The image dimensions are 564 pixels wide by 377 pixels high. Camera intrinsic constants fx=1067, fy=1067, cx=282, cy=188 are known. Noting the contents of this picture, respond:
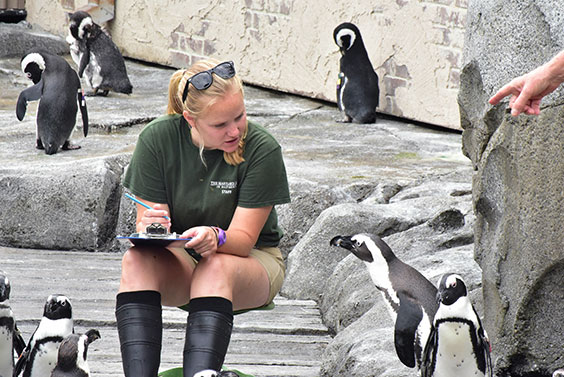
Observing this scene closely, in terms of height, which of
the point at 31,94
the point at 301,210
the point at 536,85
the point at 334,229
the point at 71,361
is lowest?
the point at 31,94

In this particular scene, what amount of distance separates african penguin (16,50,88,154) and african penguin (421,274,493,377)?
157 inches

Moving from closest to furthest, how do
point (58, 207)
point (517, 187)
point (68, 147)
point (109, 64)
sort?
point (517, 187) < point (58, 207) < point (68, 147) < point (109, 64)

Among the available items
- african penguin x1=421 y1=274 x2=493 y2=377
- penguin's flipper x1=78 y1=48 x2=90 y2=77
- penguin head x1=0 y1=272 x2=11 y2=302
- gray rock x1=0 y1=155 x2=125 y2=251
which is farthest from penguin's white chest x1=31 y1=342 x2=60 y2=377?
penguin's flipper x1=78 y1=48 x2=90 y2=77

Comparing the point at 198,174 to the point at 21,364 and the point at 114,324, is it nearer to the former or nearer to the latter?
the point at 21,364

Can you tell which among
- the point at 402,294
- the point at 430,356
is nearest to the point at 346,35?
the point at 402,294

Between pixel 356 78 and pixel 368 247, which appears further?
pixel 356 78

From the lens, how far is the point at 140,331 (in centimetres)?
256

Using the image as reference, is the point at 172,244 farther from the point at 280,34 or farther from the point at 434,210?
the point at 280,34

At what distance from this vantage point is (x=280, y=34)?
8.62 meters

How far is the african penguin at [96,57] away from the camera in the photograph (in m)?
8.27

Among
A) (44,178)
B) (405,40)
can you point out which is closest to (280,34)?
(405,40)

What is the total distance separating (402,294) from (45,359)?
1041 mm

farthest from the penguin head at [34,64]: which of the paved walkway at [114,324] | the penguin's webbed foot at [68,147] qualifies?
the paved walkway at [114,324]

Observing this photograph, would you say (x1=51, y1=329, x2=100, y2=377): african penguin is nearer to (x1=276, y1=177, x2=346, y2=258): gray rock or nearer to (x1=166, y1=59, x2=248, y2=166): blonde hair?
(x1=166, y1=59, x2=248, y2=166): blonde hair
